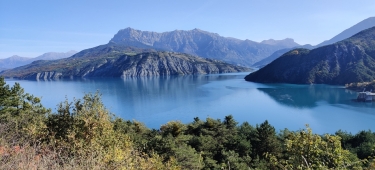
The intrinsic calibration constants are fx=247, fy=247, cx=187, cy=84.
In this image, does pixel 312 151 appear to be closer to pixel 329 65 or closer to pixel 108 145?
pixel 108 145

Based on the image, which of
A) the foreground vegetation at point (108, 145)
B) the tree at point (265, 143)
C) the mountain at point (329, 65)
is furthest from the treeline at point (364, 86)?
the tree at point (265, 143)

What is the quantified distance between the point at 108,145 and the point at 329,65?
148755mm

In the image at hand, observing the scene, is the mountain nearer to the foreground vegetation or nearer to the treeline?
the treeline

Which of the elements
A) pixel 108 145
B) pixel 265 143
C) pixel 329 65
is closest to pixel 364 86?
pixel 329 65

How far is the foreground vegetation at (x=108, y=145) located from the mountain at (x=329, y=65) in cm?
10852

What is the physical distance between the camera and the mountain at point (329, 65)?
12091 centimetres

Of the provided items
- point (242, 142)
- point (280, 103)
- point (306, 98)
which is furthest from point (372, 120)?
point (242, 142)

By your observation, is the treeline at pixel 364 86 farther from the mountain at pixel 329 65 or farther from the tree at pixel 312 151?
the tree at pixel 312 151

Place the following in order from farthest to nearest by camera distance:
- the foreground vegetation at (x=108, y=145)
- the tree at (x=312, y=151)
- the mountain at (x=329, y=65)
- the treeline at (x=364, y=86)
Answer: the mountain at (x=329, y=65), the treeline at (x=364, y=86), the tree at (x=312, y=151), the foreground vegetation at (x=108, y=145)

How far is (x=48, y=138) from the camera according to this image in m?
12.7

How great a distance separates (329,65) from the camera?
135m

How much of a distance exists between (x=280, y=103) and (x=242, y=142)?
55.4 meters

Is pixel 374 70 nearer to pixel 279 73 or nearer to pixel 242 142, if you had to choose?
pixel 279 73

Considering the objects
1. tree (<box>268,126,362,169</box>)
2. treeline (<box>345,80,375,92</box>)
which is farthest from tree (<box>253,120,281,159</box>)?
treeline (<box>345,80,375,92</box>)
